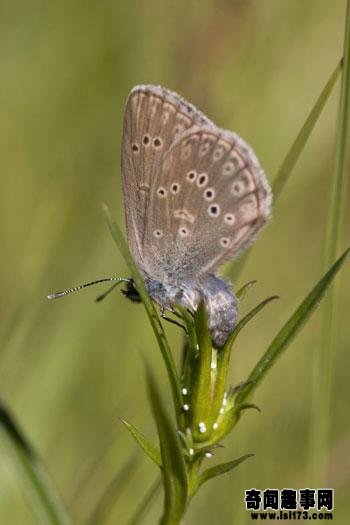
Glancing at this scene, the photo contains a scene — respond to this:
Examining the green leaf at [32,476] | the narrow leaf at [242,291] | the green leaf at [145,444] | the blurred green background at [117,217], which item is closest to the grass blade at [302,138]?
the narrow leaf at [242,291]

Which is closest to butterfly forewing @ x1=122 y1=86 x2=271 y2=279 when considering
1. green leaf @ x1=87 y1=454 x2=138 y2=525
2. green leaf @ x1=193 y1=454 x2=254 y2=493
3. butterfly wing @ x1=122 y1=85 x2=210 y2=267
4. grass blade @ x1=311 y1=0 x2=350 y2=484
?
butterfly wing @ x1=122 y1=85 x2=210 y2=267

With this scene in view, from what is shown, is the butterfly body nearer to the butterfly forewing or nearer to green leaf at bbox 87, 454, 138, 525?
the butterfly forewing

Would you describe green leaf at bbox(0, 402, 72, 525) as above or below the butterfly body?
below

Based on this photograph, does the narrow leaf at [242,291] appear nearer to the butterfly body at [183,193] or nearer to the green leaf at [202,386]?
the green leaf at [202,386]

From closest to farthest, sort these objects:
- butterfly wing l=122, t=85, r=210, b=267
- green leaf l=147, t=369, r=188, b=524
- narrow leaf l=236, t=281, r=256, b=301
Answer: green leaf l=147, t=369, r=188, b=524, narrow leaf l=236, t=281, r=256, b=301, butterfly wing l=122, t=85, r=210, b=267

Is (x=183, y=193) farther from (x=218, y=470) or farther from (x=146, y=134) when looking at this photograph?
(x=218, y=470)

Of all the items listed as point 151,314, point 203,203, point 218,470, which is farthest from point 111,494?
point 203,203
